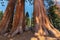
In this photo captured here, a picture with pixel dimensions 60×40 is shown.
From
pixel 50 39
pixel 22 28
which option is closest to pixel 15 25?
pixel 22 28

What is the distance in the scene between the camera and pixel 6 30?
8477mm

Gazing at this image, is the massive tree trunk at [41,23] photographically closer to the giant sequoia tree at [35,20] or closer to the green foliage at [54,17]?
the giant sequoia tree at [35,20]

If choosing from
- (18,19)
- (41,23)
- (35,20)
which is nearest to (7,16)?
(18,19)

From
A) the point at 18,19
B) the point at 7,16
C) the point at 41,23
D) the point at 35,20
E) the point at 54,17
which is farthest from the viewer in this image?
the point at 54,17

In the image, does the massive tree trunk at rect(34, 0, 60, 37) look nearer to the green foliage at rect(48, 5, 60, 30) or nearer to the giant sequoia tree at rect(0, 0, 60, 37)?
the giant sequoia tree at rect(0, 0, 60, 37)

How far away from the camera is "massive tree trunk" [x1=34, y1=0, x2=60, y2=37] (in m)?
7.58

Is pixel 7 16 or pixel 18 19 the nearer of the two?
pixel 18 19

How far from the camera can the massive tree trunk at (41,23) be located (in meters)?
7.58

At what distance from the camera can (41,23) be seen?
302 inches

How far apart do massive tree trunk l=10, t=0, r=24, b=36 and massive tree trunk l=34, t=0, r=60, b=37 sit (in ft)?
2.30

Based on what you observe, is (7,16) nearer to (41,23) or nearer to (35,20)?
(35,20)

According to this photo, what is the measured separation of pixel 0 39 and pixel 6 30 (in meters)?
0.68

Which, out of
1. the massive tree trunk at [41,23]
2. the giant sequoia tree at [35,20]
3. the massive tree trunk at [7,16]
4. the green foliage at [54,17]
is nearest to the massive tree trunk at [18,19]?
the giant sequoia tree at [35,20]

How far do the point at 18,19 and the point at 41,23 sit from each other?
1.02 m
